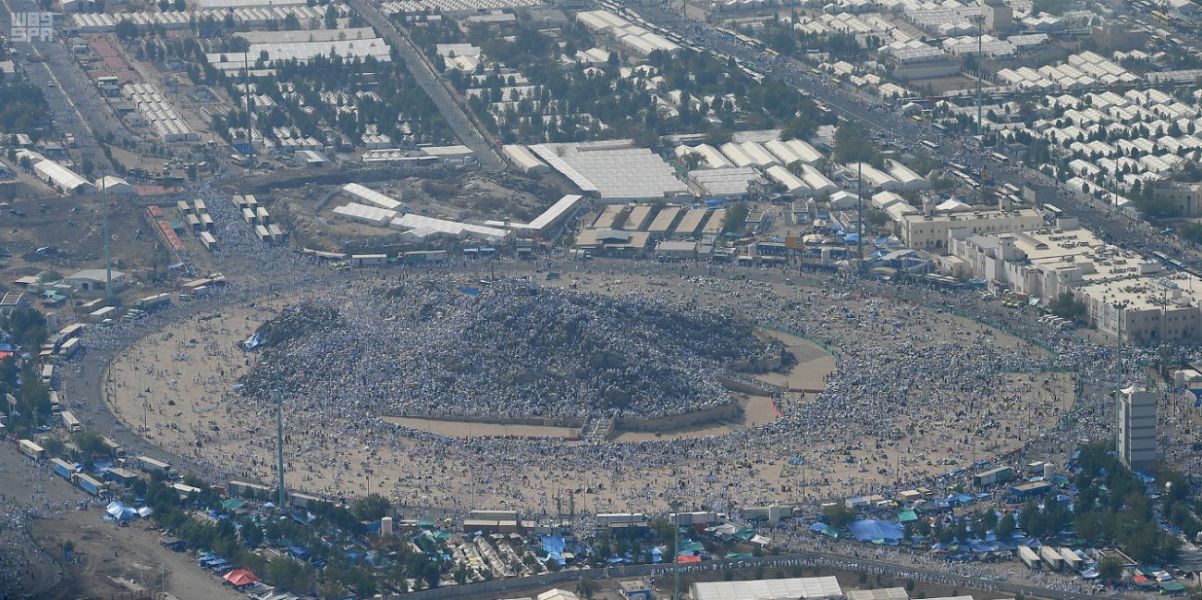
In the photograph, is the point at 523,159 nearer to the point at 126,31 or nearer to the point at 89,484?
the point at 126,31

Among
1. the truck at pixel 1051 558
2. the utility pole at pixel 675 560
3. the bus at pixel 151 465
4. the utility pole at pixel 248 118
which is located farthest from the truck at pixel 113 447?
the utility pole at pixel 248 118

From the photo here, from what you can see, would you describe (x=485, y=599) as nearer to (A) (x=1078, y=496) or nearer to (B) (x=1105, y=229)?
(A) (x=1078, y=496)

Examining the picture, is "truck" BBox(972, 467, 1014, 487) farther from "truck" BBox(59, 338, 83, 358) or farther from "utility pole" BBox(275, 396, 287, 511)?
"truck" BBox(59, 338, 83, 358)

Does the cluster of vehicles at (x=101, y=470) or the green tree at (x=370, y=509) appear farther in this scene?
the cluster of vehicles at (x=101, y=470)

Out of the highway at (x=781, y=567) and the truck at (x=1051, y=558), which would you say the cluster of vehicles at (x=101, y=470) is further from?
the truck at (x=1051, y=558)

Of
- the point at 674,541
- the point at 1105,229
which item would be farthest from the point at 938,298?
the point at 674,541

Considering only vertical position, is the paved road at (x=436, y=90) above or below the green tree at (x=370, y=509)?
below
